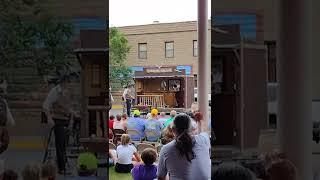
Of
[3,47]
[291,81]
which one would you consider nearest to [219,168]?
[291,81]

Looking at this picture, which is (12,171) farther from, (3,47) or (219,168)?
(219,168)

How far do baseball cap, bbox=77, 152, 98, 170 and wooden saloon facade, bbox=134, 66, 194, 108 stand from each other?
14.5m

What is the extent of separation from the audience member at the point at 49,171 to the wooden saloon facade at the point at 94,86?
309mm

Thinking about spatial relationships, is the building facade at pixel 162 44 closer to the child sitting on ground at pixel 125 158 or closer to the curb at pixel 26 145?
the child sitting on ground at pixel 125 158

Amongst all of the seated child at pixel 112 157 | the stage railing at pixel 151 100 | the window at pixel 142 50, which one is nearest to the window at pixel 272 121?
the seated child at pixel 112 157

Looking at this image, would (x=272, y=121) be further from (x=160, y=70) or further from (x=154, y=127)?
(x=160, y=70)

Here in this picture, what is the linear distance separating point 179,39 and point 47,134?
76.4 ft

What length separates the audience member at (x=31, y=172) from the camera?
3301mm

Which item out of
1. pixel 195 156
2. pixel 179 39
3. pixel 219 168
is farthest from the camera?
pixel 179 39

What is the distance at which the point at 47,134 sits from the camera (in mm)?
3348

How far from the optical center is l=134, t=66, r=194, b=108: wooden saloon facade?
1834 centimetres

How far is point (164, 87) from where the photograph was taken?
19.6 meters

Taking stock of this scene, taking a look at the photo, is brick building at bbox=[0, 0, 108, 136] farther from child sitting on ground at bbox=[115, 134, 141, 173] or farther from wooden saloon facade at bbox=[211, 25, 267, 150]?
child sitting on ground at bbox=[115, 134, 141, 173]

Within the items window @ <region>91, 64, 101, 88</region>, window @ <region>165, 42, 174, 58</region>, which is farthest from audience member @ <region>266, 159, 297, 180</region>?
window @ <region>165, 42, 174, 58</region>
